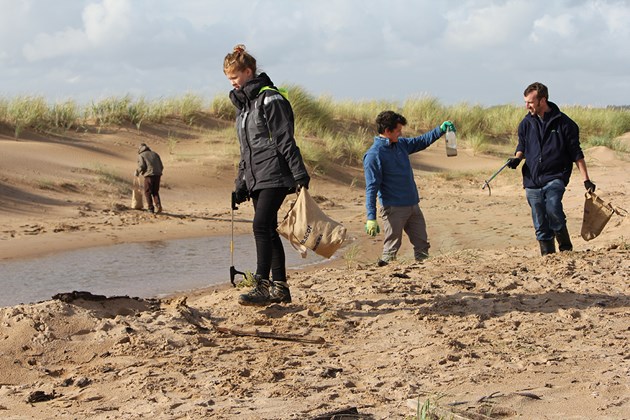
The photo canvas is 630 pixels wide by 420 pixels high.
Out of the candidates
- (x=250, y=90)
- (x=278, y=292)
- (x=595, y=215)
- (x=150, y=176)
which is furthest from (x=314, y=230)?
(x=150, y=176)

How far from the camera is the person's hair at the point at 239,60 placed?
598cm

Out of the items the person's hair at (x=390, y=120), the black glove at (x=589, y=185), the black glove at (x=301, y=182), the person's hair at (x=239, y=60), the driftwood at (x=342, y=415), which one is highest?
Answer: the person's hair at (x=239, y=60)

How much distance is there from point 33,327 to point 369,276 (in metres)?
2.89

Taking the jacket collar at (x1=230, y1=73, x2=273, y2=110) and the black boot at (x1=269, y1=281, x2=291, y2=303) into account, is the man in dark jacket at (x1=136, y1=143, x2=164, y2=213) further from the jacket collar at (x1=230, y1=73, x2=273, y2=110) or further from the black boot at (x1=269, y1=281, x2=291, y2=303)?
the jacket collar at (x1=230, y1=73, x2=273, y2=110)

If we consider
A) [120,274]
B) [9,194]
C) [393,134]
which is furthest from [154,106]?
[393,134]

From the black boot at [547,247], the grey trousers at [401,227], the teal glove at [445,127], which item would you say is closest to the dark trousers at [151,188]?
the grey trousers at [401,227]

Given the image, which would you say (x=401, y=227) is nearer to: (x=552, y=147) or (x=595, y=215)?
(x=552, y=147)

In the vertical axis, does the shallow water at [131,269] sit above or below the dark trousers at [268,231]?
below

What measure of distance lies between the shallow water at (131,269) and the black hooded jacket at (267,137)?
354 centimetres

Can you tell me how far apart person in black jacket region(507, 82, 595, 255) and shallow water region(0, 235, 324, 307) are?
3.58m

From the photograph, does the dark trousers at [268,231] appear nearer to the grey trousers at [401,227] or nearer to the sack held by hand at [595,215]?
the grey trousers at [401,227]

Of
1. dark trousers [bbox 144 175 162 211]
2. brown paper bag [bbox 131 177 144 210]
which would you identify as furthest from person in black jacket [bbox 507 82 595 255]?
brown paper bag [bbox 131 177 144 210]

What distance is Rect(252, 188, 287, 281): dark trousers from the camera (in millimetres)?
6023

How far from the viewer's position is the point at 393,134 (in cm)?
792
